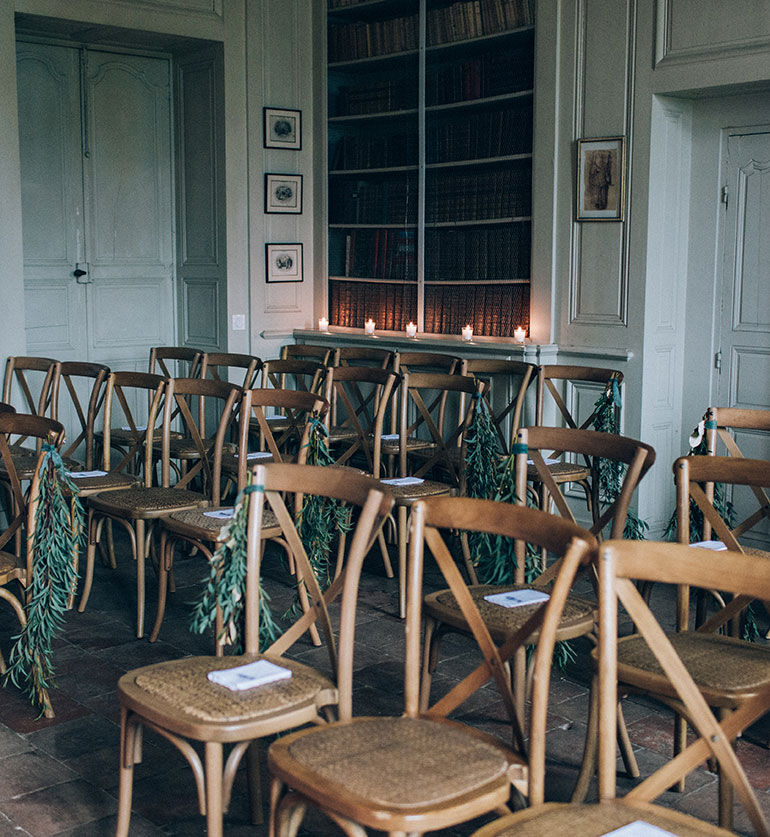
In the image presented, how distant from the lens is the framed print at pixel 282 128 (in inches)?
268

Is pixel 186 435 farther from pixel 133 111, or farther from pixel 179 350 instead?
pixel 133 111

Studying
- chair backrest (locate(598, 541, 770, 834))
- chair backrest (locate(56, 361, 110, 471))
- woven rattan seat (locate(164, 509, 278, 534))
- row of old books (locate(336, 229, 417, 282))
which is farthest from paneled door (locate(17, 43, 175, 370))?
chair backrest (locate(598, 541, 770, 834))

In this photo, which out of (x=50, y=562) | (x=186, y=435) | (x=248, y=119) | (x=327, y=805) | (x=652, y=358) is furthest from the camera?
(x=248, y=119)

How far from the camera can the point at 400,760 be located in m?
2.05

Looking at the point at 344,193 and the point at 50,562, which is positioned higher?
the point at 344,193

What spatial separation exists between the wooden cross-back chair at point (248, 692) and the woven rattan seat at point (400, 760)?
179 millimetres

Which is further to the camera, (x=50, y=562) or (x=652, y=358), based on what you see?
(x=652, y=358)

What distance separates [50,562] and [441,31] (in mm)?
4138

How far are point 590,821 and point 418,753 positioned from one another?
368mm

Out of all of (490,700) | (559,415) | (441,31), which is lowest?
(490,700)

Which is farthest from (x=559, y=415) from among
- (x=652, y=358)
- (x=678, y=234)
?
(x=678, y=234)

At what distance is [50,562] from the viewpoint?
11.4 feet

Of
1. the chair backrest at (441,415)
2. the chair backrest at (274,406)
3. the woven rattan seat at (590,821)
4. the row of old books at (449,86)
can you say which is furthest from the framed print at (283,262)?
the woven rattan seat at (590,821)

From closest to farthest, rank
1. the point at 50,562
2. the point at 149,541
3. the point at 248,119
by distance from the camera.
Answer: the point at 50,562, the point at 149,541, the point at 248,119
